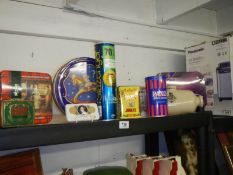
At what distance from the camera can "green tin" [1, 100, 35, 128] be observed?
67cm

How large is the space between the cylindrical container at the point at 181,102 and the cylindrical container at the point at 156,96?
0.24 ft

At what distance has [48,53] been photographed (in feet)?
3.65

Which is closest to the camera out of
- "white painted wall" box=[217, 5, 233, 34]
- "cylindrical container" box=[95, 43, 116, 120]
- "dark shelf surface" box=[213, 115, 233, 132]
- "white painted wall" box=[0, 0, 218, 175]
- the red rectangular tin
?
the red rectangular tin

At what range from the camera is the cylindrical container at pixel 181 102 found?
3.44 feet

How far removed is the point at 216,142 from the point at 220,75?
34 centimetres

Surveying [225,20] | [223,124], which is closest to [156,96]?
[223,124]

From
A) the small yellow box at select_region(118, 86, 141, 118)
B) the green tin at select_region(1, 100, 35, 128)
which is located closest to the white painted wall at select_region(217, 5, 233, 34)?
the small yellow box at select_region(118, 86, 141, 118)

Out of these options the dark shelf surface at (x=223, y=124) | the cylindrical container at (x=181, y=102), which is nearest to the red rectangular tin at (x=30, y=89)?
the cylindrical container at (x=181, y=102)

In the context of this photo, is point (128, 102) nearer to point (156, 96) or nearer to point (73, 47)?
point (156, 96)

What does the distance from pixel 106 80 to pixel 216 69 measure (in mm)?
643

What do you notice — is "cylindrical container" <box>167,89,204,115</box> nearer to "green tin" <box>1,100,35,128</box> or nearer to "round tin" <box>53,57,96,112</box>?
"round tin" <box>53,57,96,112</box>

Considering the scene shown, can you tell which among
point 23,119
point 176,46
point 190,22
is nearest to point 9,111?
point 23,119

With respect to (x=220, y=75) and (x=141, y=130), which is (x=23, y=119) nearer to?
(x=141, y=130)

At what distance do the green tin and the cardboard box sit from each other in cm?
93
